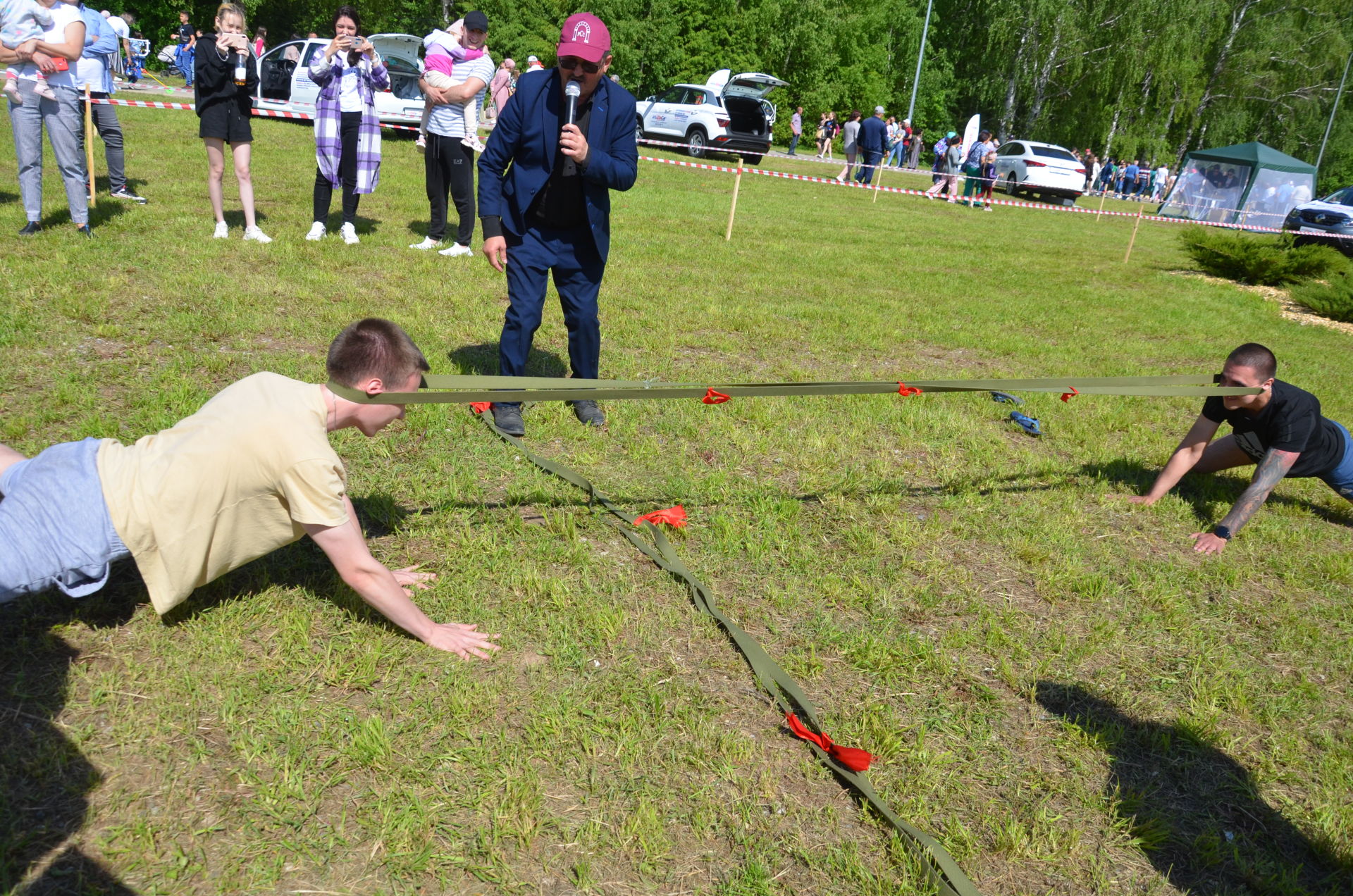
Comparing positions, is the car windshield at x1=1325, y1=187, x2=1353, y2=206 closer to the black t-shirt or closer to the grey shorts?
the black t-shirt

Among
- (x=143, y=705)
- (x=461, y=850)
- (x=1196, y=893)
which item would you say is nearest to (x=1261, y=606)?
(x=1196, y=893)

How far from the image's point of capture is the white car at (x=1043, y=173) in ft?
90.3

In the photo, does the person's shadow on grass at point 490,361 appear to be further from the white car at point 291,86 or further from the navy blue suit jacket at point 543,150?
the white car at point 291,86

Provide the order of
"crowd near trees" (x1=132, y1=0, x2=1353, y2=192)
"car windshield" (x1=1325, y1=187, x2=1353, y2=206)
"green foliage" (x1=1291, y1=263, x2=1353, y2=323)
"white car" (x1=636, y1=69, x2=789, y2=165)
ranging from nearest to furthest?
"green foliage" (x1=1291, y1=263, x2=1353, y2=323) < "car windshield" (x1=1325, y1=187, x2=1353, y2=206) < "white car" (x1=636, y1=69, x2=789, y2=165) < "crowd near trees" (x1=132, y1=0, x2=1353, y2=192)

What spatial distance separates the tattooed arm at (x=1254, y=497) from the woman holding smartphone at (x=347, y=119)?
304 inches

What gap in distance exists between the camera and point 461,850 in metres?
2.42

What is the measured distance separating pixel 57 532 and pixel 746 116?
2457 centimetres

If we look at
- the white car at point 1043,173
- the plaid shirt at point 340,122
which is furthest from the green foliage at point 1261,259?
the plaid shirt at point 340,122

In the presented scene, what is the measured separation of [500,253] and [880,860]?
144 inches

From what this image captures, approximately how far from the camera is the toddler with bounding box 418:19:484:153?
896cm

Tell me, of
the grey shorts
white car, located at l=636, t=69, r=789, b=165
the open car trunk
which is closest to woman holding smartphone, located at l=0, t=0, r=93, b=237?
the grey shorts

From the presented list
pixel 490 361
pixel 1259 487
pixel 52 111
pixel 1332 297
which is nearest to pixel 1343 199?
pixel 1332 297

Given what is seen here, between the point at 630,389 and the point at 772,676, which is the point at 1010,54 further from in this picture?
the point at 772,676

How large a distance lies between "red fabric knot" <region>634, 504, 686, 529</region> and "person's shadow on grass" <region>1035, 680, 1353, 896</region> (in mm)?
1733
